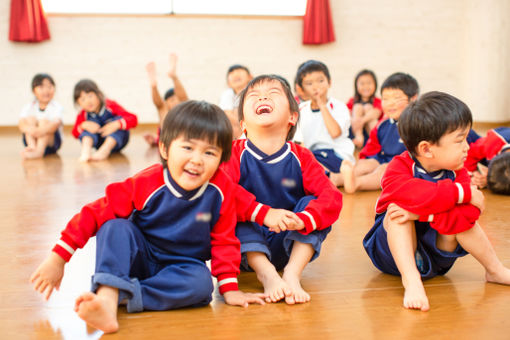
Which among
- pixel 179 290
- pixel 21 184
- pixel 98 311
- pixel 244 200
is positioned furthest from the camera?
pixel 21 184

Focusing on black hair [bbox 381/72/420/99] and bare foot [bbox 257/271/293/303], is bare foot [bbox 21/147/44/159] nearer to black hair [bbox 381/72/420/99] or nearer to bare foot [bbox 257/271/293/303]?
black hair [bbox 381/72/420/99]

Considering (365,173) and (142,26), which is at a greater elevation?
(142,26)

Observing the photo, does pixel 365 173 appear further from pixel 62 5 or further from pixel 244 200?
pixel 62 5

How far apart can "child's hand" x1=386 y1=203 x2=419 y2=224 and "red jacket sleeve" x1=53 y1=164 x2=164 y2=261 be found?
1.78 feet

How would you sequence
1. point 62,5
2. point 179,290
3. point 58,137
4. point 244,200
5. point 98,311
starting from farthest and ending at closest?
point 62,5 → point 58,137 → point 244,200 → point 179,290 → point 98,311

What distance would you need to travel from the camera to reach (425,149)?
1337 millimetres

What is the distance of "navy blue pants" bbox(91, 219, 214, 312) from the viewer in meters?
1.18

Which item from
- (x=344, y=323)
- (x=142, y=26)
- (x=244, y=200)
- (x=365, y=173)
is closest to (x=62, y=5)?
(x=142, y=26)

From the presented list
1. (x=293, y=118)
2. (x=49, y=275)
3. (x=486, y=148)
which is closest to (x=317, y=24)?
(x=486, y=148)

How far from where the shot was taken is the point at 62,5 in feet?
18.1

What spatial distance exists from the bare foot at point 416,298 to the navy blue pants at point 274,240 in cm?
25

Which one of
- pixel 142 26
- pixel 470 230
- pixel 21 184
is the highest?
pixel 142 26

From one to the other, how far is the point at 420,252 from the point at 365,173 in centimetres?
151

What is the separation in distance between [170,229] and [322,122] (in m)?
1.75
